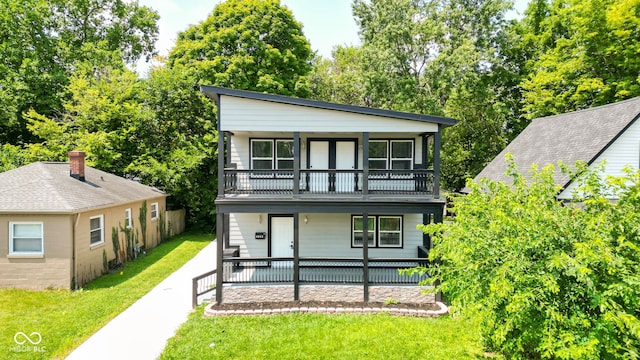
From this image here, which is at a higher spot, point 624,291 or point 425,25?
point 425,25

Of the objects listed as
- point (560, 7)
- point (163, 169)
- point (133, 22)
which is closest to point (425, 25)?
point (560, 7)

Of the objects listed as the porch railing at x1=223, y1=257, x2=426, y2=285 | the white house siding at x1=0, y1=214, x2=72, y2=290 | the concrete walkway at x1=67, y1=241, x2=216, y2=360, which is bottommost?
the concrete walkway at x1=67, y1=241, x2=216, y2=360

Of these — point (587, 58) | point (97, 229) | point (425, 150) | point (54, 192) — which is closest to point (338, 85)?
point (587, 58)

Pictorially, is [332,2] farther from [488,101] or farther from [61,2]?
[61,2]

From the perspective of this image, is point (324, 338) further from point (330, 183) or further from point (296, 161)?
point (330, 183)

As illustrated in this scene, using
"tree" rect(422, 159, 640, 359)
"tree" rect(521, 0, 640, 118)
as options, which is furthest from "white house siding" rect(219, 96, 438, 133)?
"tree" rect(521, 0, 640, 118)

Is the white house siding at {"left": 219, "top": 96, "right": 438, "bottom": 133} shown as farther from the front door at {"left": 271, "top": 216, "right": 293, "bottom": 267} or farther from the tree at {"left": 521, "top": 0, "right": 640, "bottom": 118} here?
the tree at {"left": 521, "top": 0, "right": 640, "bottom": 118}

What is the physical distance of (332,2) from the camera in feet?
72.8

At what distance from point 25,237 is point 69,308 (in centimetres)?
366

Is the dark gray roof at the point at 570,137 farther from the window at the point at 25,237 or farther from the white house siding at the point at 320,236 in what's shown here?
the window at the point at 25,237

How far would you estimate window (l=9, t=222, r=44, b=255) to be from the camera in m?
11.3

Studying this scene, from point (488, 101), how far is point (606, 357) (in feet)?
83.3

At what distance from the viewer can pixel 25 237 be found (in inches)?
448

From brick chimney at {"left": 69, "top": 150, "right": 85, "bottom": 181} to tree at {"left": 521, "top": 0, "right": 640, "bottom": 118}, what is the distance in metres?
28.1
